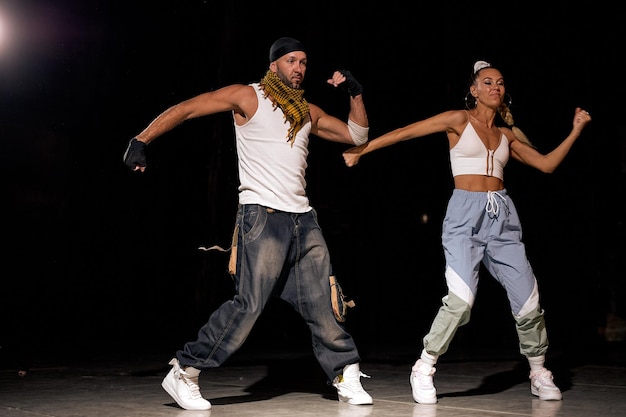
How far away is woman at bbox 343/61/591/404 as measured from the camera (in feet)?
14.2

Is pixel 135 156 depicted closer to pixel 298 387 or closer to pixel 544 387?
pixel 298 387

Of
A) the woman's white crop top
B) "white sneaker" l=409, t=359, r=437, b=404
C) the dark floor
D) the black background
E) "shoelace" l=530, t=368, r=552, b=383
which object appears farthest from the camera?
the black background

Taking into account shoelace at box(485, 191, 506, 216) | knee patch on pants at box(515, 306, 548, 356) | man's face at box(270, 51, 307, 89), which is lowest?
knee patch on pants at box(515, 306, 548, 356)

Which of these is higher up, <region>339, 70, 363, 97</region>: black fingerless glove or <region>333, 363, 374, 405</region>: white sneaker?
<region>339, 70, 363, 97</region>: black fingerless glove

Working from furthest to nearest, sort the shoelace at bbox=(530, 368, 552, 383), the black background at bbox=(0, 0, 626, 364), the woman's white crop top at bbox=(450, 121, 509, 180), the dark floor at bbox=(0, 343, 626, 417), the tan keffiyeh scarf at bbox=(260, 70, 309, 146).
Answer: the black background at bbox=(0, 0, 626, 364) → the woman's white crop top at bbox=(450, 121, 509, 180) → the shoelace at bbox=(530, 368, 552, 383) → the tan keffiyeh scarf at bbox=(260, 70, 309, 146) → the dark floor at bbox=(0, 343, 626, 417)

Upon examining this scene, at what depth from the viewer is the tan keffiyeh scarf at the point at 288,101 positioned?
415cm

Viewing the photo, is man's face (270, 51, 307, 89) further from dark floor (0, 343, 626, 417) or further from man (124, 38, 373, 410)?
dark floor (0, 343, 626, 417)

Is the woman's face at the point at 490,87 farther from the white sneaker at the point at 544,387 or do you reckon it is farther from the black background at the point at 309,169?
the black background at the point at 309,169

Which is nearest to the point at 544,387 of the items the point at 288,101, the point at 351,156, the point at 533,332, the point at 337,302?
the point at 533,332

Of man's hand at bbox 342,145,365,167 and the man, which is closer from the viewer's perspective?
the man

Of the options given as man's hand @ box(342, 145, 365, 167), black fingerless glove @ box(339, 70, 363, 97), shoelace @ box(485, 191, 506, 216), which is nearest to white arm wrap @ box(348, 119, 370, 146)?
man's hand @ box(342, 145, 365, 167)

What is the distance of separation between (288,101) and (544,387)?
1.80 metres

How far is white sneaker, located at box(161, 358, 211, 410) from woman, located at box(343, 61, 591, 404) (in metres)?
1.01

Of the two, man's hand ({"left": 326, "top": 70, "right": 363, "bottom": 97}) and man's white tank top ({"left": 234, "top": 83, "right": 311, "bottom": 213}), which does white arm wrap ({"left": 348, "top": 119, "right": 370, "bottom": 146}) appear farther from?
man's white tank top ({"left": 234, "top": 83, "right": 311, "bottom": 213})
